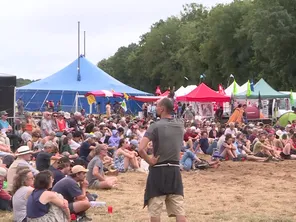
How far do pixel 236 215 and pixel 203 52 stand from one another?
5767 centimetres

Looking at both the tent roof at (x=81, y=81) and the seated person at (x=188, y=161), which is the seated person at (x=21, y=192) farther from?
the tent roof at (x=81, y=81)

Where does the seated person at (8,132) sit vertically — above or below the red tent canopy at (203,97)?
below

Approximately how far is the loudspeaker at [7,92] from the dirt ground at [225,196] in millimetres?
6353

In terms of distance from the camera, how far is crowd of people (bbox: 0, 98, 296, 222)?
6.02 metres

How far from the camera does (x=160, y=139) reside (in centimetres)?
596

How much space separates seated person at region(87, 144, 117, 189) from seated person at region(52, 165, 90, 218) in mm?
3022

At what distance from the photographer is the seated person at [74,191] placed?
25.1 feet

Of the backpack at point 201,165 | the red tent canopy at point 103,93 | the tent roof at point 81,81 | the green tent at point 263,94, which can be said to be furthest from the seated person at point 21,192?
A: the tent roof at point 81,81

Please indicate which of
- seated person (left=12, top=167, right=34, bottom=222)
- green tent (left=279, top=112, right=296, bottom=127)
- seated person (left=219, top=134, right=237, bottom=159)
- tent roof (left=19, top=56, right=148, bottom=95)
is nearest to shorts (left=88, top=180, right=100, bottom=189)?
seated person (left=12, top=167, right=34, bottom=222)

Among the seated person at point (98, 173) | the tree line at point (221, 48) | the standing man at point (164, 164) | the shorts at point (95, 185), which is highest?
the tree line at point (221, 48)

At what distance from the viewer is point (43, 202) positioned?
6.35 meters

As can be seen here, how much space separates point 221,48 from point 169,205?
57453 mm

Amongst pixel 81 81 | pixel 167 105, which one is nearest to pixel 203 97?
pixel 81 81

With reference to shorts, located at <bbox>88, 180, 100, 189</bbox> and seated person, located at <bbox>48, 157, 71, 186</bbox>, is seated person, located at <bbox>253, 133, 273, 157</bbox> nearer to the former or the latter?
shorts, located at <bbox>88, 180, 100, 189</bbox>
